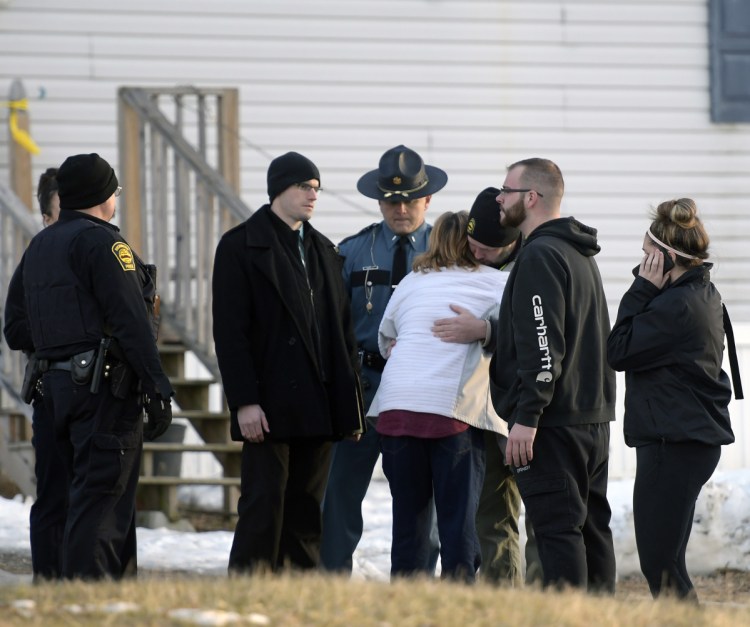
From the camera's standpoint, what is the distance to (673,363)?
5.52m

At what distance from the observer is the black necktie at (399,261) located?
6.74 m

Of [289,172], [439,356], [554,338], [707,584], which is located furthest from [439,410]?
[707,584]

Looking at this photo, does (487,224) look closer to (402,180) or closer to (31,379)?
(402,180)

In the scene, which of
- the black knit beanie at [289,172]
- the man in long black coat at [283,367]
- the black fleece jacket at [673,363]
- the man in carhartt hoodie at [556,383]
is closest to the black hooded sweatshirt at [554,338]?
the man in carhartt hoodie at [556,383]

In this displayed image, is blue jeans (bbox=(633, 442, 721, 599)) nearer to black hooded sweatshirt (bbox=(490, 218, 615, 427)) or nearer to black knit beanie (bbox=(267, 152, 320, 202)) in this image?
black hooded sweatshirt (bbox=(490, 218, 615, 427))

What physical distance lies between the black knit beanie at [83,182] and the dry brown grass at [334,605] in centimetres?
179

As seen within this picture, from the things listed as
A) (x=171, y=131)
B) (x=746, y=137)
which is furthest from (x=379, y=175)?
(x=746, y=137)

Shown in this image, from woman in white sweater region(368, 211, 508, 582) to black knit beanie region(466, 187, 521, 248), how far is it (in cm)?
5

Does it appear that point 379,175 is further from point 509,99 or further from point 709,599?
point 509,99

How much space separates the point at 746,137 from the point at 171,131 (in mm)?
5046

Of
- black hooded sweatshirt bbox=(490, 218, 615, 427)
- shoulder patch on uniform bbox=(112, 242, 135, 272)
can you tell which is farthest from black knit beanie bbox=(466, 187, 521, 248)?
shoulder patch on uniform bbox=(112, 242, 135, 272)

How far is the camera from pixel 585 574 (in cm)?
538

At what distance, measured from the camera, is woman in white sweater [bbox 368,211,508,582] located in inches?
229

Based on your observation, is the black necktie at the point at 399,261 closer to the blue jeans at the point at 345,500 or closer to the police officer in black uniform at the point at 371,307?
the police officer in black uniform at the point at 371,307
